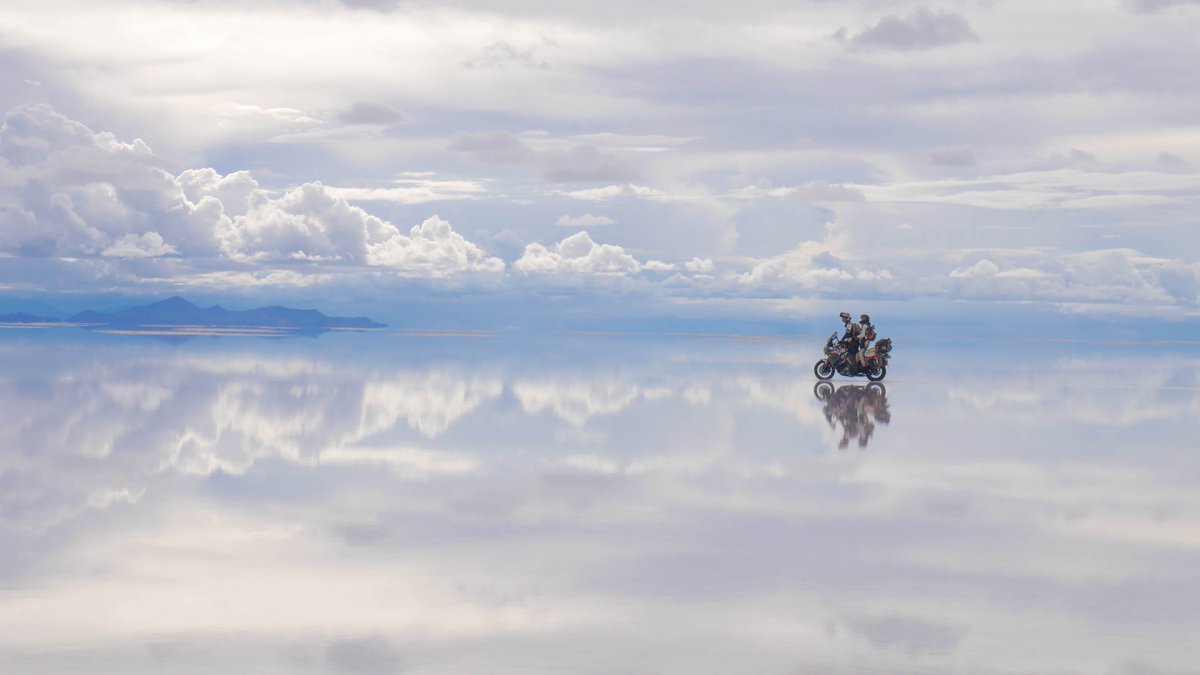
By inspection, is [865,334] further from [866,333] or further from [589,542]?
[589,542]

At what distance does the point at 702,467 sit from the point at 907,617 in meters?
7.49

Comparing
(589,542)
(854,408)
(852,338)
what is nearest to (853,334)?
(852,338)

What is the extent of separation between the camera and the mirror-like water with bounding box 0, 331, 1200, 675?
7312 mm

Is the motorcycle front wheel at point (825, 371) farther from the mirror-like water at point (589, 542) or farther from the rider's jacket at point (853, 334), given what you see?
the mirror-like water at point (589, 542)

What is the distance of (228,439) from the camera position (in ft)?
58.4

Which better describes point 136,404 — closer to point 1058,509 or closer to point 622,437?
point 622,437

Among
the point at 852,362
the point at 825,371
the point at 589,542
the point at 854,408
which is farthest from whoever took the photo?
the point at 825,371

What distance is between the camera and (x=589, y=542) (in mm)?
10484

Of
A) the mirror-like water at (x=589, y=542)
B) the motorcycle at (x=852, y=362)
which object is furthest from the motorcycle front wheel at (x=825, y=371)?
the mirror-like water at (x=589, y=542)

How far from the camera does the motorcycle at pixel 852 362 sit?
35719 millimetres

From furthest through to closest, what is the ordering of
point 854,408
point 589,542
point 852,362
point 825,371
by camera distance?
point 825,371 < point 852,362 < point 854,408 < point 589,542

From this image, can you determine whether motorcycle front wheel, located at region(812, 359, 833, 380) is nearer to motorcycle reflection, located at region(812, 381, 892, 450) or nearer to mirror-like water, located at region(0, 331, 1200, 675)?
motorcycle reflection, located at region(812, 381, 892, 450)

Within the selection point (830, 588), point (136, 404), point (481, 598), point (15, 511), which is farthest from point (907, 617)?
point (136, 404)

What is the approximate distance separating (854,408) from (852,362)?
1125 cm
